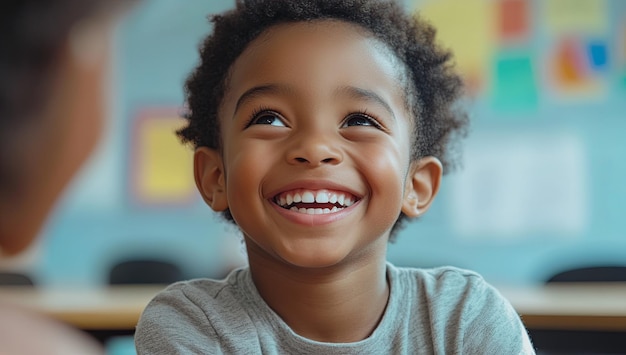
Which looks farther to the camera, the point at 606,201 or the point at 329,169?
the point at 606,201

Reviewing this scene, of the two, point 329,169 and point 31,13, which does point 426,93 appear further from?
point 31,13

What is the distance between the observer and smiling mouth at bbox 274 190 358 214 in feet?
3.73

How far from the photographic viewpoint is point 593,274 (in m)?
3.58

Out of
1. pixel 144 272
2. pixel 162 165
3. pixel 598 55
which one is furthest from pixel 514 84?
pixel 144 272

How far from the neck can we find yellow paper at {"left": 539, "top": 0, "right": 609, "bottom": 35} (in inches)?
141

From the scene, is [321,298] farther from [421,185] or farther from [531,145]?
[531,145]

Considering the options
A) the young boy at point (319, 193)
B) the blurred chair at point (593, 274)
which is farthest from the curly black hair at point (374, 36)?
the blurred chair at point (593, 274)

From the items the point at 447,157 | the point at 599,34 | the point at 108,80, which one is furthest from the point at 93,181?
the point at 108,80

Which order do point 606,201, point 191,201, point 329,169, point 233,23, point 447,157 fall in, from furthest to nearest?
point 191,201 < point 606,201 < point 447,157 < point 233,23 < point 329,169

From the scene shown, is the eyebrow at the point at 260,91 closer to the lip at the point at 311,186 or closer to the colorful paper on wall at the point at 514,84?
the lip at the point at 311,186

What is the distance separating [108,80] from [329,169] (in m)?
0.78

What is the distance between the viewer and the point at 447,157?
1538 mm

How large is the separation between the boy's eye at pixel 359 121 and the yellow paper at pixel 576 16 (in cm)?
356

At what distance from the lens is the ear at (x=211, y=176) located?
132 cm
